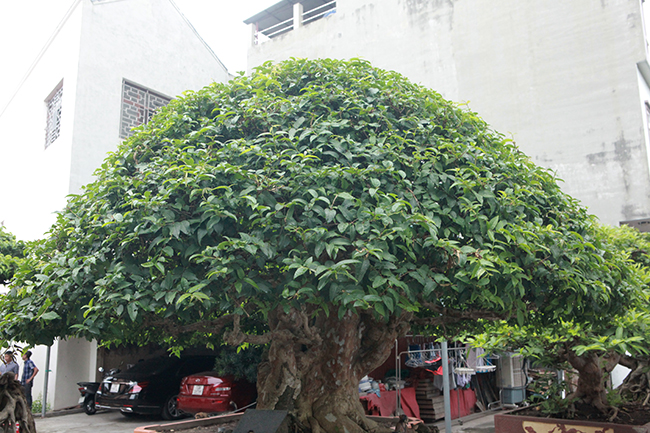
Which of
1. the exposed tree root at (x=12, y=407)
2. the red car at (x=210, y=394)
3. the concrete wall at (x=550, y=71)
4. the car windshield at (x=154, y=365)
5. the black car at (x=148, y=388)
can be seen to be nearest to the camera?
the exposed tree root at (x=12, y=407)

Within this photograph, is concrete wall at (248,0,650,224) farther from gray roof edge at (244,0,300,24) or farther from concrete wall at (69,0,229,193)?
concrete wall at (69,0,229,193)

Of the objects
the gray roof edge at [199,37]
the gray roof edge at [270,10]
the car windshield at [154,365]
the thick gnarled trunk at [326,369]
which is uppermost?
the gray roof edge at [270,10]

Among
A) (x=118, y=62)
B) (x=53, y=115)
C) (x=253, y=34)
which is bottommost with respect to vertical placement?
(x=53, y=115)

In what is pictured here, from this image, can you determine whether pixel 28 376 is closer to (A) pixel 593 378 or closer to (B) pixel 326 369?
(B) pixel 326 369

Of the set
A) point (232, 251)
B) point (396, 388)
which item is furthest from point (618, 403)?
point (232, 251)

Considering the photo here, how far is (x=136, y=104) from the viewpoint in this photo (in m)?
14.9

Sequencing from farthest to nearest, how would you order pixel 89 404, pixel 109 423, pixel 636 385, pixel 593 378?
pixel 89 404
pixel 109 423
pixel 636 385
pixel 593 378

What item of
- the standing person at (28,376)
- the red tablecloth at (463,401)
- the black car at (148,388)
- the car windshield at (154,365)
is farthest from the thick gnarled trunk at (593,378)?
the standing person at (28,376)

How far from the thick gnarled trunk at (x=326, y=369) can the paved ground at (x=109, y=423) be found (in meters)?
5.64

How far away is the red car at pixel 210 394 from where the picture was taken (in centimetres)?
1021

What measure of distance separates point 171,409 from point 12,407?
5627mm

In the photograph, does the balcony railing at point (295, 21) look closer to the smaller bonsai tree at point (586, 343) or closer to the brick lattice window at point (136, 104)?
the brick lattice window at point (136, 104)

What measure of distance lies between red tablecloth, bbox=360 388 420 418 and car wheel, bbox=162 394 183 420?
457cm

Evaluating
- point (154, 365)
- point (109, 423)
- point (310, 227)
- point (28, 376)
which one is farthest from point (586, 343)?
point (28, 376)
